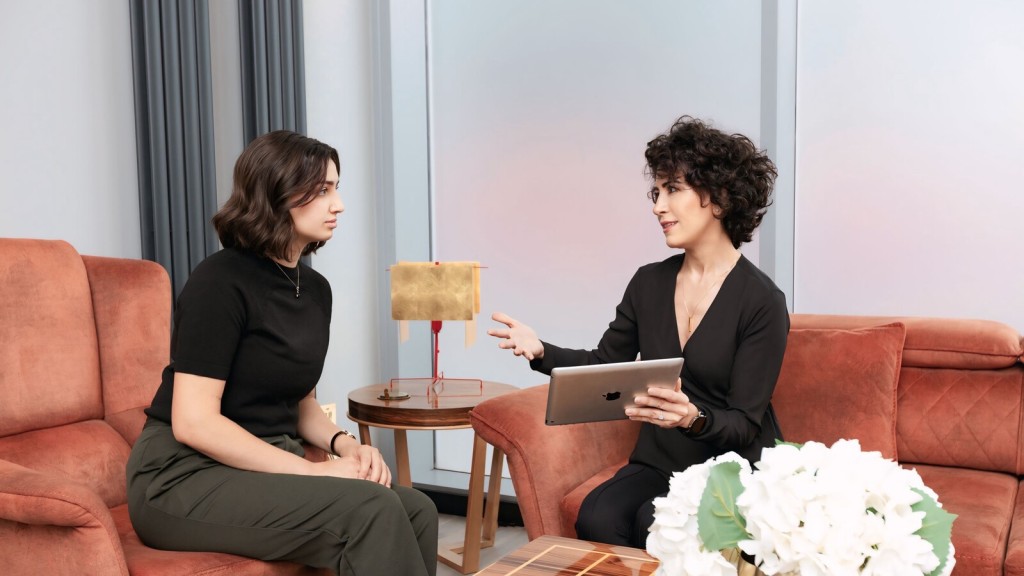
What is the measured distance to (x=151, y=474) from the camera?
5.76 ft

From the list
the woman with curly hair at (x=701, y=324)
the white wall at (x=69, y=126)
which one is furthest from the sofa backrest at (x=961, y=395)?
the white wall at (x=69, y=126)

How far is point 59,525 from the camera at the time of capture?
1519 millimetres

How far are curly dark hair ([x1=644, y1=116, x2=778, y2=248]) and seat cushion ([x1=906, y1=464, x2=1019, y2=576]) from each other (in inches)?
30.9

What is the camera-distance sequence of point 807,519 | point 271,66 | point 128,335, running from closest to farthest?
point 807,519
point 128,335
point 271,66

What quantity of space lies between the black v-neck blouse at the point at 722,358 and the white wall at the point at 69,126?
1.44 m

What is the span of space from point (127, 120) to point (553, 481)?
170 centimetres

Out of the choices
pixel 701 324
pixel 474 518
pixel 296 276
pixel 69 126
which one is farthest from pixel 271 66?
pixel 701 324

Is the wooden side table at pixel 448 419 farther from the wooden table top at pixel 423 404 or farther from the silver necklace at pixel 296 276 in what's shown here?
the silver necklace at pixel 296 276

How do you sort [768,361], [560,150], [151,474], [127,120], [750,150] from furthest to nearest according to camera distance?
[560,150] → [127,120] → [750,150] → [768,361] → [151,474]

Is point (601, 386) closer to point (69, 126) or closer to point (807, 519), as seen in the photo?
point (807, 519)

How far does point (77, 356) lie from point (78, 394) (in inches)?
3.5

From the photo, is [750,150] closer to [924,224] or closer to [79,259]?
[924,224]

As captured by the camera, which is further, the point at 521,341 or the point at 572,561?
the point at 521,341

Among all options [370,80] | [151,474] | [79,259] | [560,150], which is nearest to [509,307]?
[560,150]
